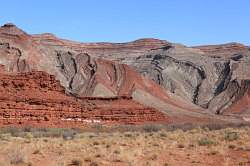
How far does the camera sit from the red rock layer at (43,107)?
46000 mm

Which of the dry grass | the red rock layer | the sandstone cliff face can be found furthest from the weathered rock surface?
the dry grass

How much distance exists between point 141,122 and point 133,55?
10329cm

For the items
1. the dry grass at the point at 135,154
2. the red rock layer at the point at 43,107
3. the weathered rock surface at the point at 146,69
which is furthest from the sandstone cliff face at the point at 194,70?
the dry grass at the point at 135,154

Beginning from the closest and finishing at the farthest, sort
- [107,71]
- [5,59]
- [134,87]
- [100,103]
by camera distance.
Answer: [100,103] → [5,59] → [134,87] → [107,71]

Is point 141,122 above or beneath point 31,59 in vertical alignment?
beneath

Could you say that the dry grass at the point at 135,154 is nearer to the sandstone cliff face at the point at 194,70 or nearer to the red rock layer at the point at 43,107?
the red rock layer at the point at 43,107

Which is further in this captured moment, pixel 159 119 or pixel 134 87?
pixel 134 87

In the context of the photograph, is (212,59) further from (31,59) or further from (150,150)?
(150,150)

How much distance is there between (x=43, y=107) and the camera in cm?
4794

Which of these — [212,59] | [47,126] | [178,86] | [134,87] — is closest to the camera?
[47,126]

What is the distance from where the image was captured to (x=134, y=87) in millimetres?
99938

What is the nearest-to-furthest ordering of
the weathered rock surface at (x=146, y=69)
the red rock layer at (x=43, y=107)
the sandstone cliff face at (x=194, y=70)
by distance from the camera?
the red rock layer at (x=43, y=107)
the weathered rock surface at (x=146, y=69)
the sandstone cliff face at (x=194, y=70)

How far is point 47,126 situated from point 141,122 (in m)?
13.3

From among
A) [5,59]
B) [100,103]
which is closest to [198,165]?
[100,103]
